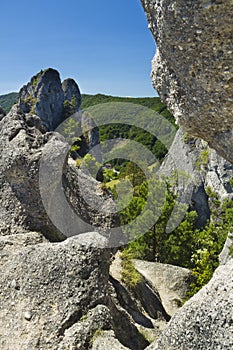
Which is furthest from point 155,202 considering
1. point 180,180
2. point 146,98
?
point 146,98

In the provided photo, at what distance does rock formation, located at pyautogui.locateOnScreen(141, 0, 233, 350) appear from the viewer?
3.76 m

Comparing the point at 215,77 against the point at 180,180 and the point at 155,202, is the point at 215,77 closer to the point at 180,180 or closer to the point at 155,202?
the point at 155,202

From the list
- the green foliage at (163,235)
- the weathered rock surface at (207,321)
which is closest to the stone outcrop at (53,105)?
the green foliage at (163,235)

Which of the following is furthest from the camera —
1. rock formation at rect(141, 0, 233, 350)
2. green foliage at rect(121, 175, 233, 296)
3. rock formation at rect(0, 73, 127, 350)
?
green foliage at rect(121, 175, 233, 296)

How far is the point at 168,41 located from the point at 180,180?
78.9ft

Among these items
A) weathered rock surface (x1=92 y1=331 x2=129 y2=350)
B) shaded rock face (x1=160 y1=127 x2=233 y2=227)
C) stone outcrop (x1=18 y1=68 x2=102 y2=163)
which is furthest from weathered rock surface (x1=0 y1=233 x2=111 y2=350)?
stone outcrop (x1=18 y1=68 x2=102 y2=163)

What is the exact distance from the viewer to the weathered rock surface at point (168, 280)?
12081 millimetres

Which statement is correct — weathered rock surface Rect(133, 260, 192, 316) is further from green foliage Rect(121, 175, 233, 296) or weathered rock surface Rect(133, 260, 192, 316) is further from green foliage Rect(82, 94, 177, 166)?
green foliage Rect(82, 94, 177, 166)

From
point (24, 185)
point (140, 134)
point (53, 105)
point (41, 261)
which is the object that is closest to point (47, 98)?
point (53, 105)

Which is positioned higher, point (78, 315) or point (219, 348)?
point (219, 348)

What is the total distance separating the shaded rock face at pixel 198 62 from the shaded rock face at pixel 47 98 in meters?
41.1

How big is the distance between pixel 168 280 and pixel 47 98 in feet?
125

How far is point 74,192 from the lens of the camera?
8719 mm

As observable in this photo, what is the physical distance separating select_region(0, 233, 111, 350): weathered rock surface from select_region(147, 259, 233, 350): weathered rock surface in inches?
62.9
